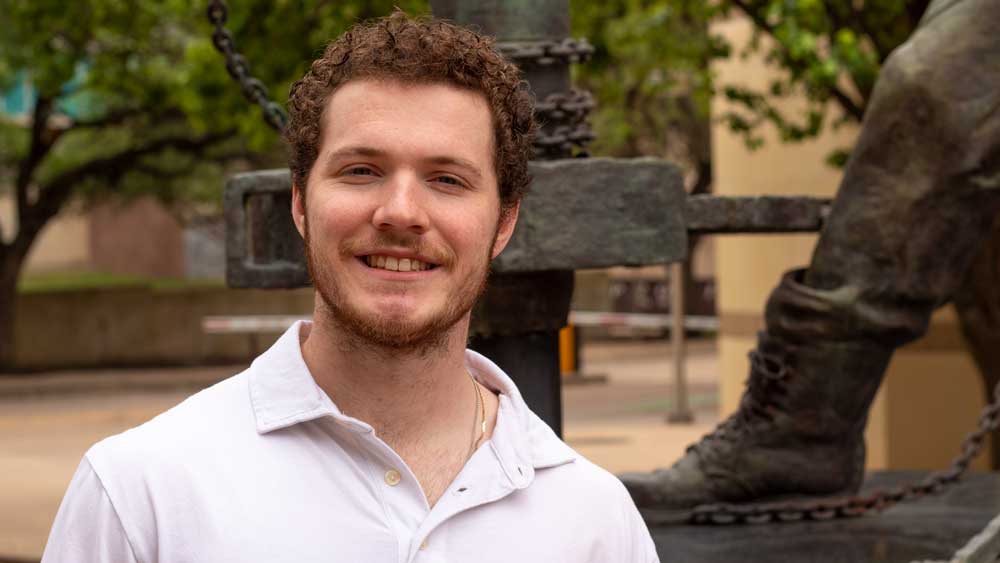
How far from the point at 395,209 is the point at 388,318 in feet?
0.42

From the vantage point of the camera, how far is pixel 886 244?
4500 millimetres

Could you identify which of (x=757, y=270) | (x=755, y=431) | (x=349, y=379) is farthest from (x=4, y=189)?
(x=349, y=379)

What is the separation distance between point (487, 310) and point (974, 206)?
1.28 metres

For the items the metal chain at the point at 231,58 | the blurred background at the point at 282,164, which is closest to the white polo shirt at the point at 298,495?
the blurred background at the point at 282,164

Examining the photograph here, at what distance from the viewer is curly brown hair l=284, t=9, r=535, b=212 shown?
209cm

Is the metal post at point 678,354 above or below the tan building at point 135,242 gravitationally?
above

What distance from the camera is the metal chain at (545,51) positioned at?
4086 mm

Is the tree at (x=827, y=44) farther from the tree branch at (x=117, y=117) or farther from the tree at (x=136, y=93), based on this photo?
the tree branch at (x=117, y=117)

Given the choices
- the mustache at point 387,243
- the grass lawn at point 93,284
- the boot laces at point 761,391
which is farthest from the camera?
the grass lawn at point 93,284

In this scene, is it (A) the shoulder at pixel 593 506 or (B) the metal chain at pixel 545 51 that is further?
(B) the metal chain at pixel 545 51

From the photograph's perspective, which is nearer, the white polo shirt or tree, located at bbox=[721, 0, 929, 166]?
the white polo shirt

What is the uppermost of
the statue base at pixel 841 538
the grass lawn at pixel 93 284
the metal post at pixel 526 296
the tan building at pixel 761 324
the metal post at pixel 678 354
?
the metal post at pixel 526 296

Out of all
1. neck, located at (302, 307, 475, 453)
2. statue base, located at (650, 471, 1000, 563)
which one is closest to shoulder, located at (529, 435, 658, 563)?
neck, located at (302, 307, 475, 453)

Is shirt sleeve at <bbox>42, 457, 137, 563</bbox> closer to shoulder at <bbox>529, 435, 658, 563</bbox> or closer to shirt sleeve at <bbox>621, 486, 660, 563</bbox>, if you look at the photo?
shoulder at <bbox>529, 435, 658, 563</bbox>
